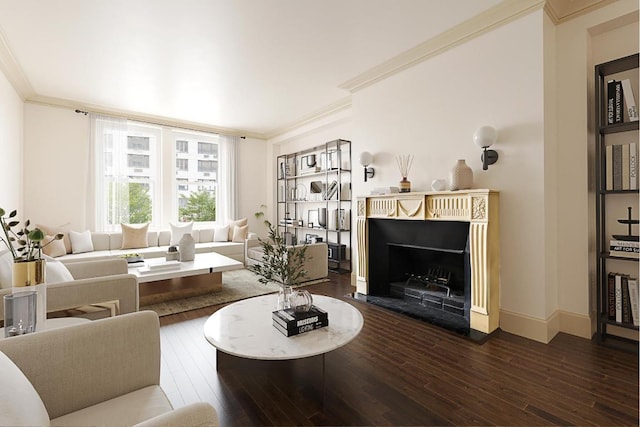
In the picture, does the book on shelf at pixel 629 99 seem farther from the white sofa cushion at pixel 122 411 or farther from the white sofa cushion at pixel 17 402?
the white sofa cushion at pixel 17 402

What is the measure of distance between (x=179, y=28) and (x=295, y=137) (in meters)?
3.52

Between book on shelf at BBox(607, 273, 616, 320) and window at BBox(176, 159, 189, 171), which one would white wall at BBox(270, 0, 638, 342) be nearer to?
book on shelf at BBox(607, 273, 616, 320)

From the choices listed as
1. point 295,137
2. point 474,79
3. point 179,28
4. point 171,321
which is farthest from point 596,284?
point 295,137

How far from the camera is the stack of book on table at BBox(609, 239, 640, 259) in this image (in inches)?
88.5

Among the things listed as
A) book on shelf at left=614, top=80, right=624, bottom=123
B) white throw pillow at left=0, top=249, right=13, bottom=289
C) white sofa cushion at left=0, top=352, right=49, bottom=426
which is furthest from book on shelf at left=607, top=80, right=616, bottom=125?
white throw pillow at left=0, top=249, right=13, bottom=289

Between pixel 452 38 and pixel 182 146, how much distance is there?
5.20 m

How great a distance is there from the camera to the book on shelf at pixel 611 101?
2367 millimetres

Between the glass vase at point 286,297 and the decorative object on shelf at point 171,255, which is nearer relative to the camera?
the glass vase at point 286,297

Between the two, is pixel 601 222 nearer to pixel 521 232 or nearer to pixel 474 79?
pixel 521 232

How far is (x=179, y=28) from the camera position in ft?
9.23

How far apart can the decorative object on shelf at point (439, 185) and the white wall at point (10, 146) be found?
4.84 metres

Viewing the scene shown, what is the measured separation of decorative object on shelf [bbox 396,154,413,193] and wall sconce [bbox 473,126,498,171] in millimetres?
797

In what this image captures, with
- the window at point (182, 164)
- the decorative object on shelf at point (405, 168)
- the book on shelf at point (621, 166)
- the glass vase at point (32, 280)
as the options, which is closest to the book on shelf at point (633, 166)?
the book on shelf at point (621, 166)

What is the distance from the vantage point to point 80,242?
4559mm
